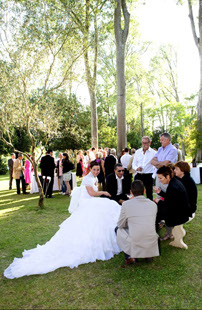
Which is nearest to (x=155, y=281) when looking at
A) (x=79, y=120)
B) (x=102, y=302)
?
(x=102, y=302)

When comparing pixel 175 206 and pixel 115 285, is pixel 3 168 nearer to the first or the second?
pixel 175 206

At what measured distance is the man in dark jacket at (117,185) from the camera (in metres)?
6.27

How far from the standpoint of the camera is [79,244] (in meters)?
4.51

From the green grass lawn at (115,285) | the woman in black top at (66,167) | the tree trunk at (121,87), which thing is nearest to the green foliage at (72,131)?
the tree trunk at (121,87)

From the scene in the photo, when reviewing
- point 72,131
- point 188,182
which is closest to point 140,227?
point 188,182

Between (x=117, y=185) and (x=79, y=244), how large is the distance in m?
2.09

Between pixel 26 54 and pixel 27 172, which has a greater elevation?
pixel 26 54

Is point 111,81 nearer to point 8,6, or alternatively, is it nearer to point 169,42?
point 169,42

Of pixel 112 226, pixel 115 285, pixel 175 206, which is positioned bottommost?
pixel 115 285

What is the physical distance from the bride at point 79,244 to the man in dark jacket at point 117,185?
3.58ft

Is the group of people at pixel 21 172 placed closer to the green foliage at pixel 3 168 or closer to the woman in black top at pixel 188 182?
the woman in black top at pixel 188 182

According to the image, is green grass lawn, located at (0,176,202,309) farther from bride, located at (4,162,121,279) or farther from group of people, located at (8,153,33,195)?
group of people, located at (8,153,33,195)

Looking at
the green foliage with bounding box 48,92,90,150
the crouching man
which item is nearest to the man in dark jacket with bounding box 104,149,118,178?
the crouching man

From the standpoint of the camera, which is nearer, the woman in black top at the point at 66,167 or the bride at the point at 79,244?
the bride at the point at 79,244
